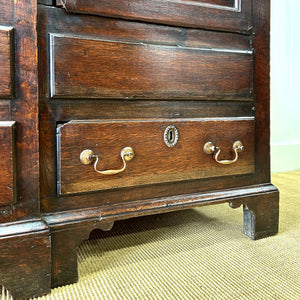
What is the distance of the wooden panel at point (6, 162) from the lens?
0.61m

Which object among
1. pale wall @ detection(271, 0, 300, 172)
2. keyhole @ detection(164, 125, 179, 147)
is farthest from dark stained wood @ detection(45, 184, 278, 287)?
pale wall @ detection(271, 0, 300, 172)

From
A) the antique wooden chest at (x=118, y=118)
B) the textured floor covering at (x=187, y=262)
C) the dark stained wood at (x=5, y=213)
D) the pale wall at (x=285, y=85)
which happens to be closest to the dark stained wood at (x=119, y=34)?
the antique wooden chest at (x=118, y=118)

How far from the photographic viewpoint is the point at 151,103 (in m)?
0.77

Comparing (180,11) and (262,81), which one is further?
(262,81)

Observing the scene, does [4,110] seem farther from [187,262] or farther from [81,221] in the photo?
[187,262]

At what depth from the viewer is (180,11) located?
0.78 m

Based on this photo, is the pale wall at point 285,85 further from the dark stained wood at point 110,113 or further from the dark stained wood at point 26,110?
the dark stained wood at point 26,110

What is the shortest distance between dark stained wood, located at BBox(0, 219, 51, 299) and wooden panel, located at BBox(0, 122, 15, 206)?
2.4 inches

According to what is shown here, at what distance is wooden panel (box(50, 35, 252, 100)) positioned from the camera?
26.5 inches

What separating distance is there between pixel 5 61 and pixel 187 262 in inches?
23.1

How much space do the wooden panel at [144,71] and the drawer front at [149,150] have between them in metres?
0.07

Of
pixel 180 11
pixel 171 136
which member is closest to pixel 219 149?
pixel 171 136

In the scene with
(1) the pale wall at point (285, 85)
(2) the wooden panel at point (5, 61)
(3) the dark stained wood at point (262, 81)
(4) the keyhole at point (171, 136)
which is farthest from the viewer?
(1) the pale wall at point (285, 85)

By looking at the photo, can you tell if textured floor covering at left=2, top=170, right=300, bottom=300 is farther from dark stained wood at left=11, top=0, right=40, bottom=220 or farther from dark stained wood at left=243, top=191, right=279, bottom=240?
dark stained wood at left=11, top=0, right=40, bottom=220
